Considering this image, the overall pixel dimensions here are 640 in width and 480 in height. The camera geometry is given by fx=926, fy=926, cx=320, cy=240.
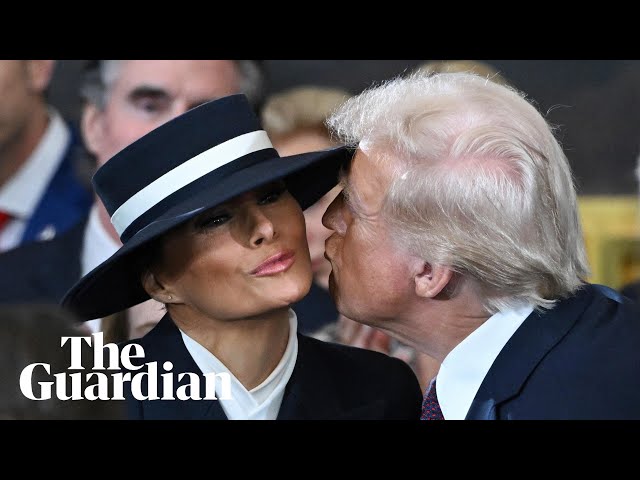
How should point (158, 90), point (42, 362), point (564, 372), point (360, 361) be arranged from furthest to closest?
point (158, 90), point (360, 361), point (564, 372), point (42, 362)

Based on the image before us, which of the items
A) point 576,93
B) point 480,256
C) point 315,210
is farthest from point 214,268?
point 576,93

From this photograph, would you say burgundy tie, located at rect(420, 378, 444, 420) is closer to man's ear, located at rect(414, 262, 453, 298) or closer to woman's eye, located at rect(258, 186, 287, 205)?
man's ear, located at rect(414, 262, 453, 298)

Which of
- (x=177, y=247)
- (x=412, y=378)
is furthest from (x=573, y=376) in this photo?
(x=177, y=247)

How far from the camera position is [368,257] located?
1.92m

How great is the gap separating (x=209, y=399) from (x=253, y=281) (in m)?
0.26

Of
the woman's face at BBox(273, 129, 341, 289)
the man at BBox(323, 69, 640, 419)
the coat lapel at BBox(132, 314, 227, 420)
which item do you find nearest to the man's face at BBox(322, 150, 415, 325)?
the man at BBox(323, 69, 640, 419)

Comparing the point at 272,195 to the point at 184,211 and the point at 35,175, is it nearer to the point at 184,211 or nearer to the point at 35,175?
the point at 184,211

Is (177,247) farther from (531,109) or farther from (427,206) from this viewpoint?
(531,109)

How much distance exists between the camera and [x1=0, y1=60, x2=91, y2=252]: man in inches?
121

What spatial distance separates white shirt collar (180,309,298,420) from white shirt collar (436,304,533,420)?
1.09 feet

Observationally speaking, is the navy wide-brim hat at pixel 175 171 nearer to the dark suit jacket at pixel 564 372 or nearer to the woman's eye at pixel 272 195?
the woman's eye at pixel 272 195

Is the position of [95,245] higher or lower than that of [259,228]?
higher

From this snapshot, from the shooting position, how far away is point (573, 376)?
71.2 inches

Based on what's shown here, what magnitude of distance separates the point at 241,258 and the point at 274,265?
7cm
